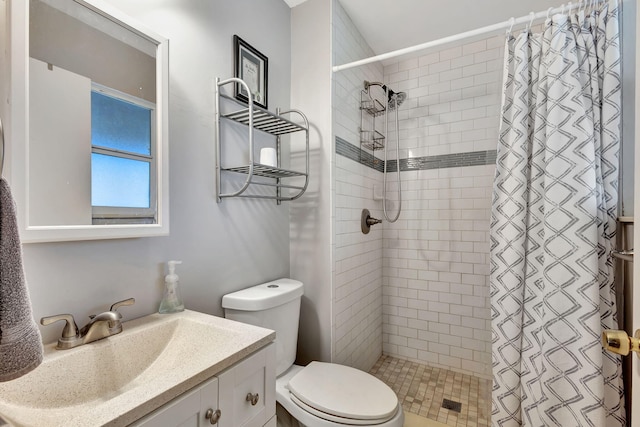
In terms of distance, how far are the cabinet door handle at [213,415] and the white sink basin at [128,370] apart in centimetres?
9

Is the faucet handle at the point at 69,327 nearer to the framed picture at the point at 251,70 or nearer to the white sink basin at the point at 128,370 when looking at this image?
the white sink basin at the point at 128,370

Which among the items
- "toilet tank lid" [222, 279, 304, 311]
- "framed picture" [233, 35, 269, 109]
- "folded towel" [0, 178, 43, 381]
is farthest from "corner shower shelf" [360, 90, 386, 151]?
"folded towel" [0, 178, 43, 381]

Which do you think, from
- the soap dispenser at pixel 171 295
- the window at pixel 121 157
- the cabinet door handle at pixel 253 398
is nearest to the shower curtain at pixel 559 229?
the cabinet door handle at pixel 253 398

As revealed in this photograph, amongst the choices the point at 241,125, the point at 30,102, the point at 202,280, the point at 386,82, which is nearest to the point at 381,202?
the point at 386,82

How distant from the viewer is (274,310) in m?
1.32

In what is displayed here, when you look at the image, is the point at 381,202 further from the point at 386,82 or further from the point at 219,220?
the point at 219,220

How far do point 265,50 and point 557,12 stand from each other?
4.35ft

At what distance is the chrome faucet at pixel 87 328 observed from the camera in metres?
0.78

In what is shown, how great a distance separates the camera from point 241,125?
1.43 metres

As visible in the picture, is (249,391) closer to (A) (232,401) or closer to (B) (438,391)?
(A) (232,401)

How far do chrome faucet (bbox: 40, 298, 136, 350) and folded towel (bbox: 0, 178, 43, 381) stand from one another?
1.13ft

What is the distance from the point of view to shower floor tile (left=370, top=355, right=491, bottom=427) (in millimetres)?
1678

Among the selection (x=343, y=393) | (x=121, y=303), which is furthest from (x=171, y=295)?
(x=343, y=393)

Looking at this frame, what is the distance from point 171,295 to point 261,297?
360mm
